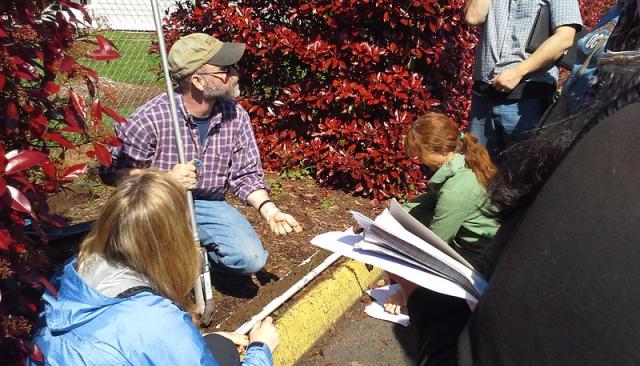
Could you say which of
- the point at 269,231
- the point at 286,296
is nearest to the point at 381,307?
the point at 286,296

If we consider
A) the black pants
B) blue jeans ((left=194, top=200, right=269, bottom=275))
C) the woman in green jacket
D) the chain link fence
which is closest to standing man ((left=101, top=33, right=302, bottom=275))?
blue jeans ((left=194, top=200, right=269, bottom=275))

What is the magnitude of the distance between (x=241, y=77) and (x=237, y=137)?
198cm

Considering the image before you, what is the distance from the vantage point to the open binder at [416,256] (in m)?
1.37

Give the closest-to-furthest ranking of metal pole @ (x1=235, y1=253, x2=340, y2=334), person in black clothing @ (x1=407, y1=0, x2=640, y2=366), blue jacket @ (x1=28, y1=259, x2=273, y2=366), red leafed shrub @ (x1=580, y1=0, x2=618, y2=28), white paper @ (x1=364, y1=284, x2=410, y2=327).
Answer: person in black clothing @ (x1=407, y1=0, x2=640, y2=366), blue jacket @ (x1=28, y1=259, x2=273, y2=366), white paper @ (x1=364, y1=284, x2=410, y2=327), metal pole @ (x1=235, y1=253, x2=340, y2=334), red leafed shrub @ (x1=580, y1=0, x2=618, y2=28)

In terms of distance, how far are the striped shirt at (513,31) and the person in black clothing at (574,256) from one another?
126 inches

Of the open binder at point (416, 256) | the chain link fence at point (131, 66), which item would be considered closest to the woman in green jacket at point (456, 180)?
the open binder at point (416, 256)

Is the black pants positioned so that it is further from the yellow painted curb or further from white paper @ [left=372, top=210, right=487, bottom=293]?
the yellow painted curb

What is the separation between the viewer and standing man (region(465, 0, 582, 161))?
4.06 metres

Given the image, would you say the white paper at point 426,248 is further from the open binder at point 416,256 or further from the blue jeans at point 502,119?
the blue jeans at point 502,119

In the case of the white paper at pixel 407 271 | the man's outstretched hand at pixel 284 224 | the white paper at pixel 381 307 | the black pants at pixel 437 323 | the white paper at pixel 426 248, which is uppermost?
the white paper at pixel 426 248

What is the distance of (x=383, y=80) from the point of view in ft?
17.6

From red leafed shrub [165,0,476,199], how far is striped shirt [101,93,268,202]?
4.83 feet

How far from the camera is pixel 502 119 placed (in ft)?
14.0

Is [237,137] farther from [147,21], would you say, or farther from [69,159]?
[147,21]
